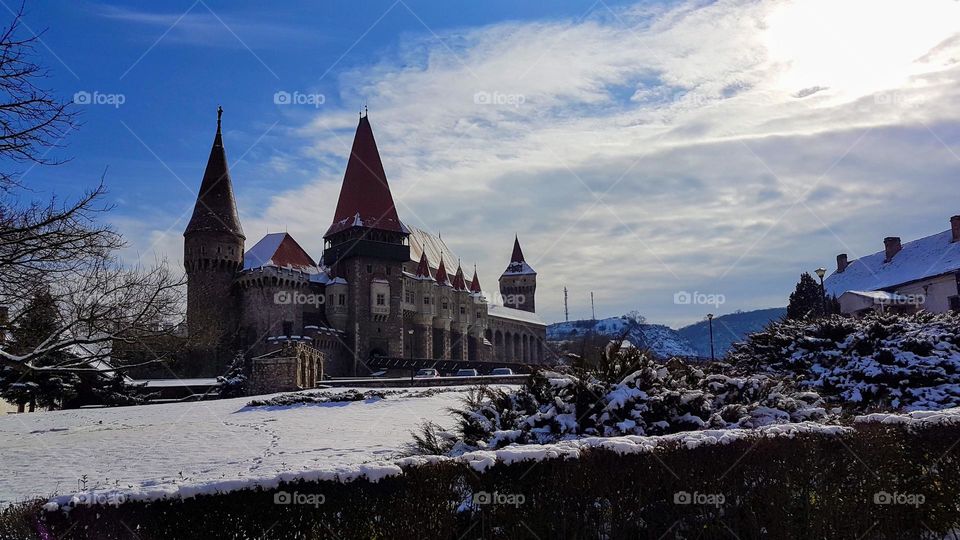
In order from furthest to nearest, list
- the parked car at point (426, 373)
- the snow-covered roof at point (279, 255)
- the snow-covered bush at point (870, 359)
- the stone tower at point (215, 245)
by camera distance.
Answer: the snow-covered roof at point (279, 255) → the stone tower at point (215, 245) → the parked car at point (426, 373) → the snow-covered bush at point (870, 359)

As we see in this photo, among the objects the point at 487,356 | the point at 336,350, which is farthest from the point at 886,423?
the point at 487,356

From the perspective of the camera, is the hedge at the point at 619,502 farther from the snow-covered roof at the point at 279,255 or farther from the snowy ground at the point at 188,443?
the snow-covered roof at the point at 279,255

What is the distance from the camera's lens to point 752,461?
6031 mm

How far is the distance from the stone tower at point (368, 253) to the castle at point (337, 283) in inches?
3.1

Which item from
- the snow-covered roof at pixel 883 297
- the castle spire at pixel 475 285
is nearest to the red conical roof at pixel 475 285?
the castle spire at pixel 475 285

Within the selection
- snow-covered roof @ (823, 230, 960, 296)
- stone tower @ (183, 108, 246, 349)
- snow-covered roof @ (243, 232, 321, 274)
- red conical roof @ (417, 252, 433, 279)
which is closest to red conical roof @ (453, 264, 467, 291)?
red conical roof @ (417, 252, 433, 279)

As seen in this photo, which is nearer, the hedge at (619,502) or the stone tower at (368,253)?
the hedge at (619,502)

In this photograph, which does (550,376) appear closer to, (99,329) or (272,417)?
(99,329)

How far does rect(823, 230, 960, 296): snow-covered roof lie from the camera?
3912 centimetres

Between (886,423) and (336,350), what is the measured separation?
42872mm

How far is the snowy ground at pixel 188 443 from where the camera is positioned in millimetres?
9805

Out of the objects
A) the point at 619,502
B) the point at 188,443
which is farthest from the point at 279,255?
the point at 619,502

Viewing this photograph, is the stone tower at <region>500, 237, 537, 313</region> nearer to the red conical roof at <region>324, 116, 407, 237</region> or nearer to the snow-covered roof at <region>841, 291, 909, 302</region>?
the red conical roof at <region>324, 116, 407, 237</region>

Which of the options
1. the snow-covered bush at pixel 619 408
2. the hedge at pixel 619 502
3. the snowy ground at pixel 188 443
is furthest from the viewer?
the snowy ground at pixel 188 443
